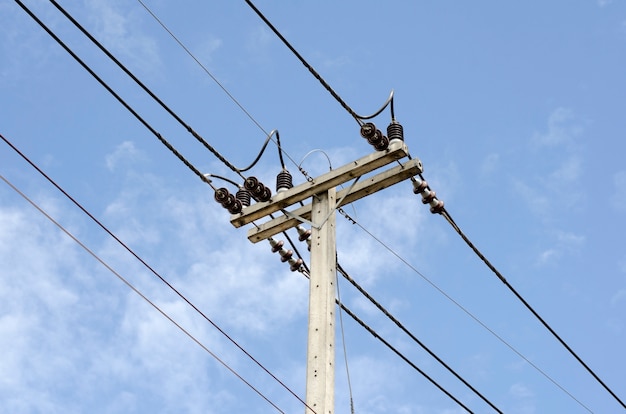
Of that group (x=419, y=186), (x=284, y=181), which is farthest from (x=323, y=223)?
(x=419, y=186)

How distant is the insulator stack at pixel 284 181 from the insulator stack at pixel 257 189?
0.16 m

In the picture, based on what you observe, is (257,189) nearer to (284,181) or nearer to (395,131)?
(284,181)

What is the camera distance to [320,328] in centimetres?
1029

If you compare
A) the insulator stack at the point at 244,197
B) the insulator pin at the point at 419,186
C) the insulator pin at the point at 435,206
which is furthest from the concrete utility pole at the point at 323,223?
the insulator pin at the point at 435,206

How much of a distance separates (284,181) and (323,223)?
0.83m

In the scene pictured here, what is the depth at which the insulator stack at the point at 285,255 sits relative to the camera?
1251 cm

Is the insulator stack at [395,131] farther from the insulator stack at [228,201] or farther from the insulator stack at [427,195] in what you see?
the insulator stack at [228,201]

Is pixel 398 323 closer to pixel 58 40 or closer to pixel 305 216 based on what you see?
pixel 305 216

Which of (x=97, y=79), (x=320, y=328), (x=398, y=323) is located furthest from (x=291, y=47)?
(x=398, y=323)

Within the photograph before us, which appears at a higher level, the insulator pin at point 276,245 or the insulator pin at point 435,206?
the insulator pin at point 435,206

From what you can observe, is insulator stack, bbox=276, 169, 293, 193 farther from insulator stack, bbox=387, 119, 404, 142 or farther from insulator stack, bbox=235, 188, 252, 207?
insulator stack, bbox=387, 119, 404, 142

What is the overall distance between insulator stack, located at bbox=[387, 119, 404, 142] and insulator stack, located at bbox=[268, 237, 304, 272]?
7.04ft

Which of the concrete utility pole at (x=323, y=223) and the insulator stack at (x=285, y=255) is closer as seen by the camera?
the concrete utility pole at (x=323, y=223)

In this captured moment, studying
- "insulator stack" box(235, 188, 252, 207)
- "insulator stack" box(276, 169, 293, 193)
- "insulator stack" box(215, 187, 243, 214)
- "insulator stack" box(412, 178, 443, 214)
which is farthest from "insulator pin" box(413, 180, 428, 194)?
"insulator stack" box(215, 187, 243, 214)
